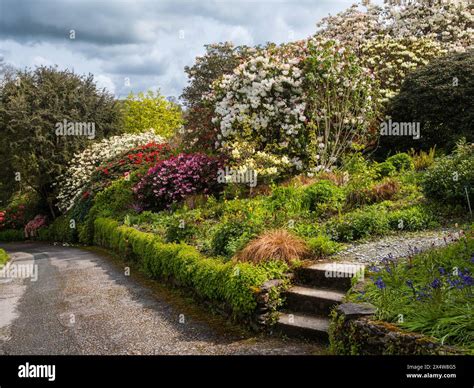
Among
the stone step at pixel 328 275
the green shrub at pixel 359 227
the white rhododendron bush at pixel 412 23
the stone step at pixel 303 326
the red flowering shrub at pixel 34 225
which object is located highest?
the white rhododendron bush at pixel 412 23

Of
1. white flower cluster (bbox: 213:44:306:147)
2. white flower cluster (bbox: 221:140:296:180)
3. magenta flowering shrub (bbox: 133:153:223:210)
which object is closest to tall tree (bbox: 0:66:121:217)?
magenta flowering shrub (bbox: 133:153:223:210)

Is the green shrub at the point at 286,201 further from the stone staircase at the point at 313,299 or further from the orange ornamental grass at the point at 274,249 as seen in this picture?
the stone staircase at the point at 313,299

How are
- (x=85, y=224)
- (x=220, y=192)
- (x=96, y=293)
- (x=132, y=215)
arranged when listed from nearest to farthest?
(x=96, y=293)
(x=220, y=192)
(x=132, y=215)
(x=85, y=224)

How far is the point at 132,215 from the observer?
14.4 metres

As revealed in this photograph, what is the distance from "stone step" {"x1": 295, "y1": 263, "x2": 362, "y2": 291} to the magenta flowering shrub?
7.04 m

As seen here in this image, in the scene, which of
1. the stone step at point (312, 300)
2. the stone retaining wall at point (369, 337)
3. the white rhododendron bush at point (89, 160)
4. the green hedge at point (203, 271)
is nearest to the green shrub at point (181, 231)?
the green hedge at point (203, 271)

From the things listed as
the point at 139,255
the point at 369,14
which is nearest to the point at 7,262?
the point at 139,255

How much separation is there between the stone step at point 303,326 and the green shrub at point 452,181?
3770mm

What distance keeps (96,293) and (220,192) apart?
182 inches

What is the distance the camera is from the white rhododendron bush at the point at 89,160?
21500 millimetres

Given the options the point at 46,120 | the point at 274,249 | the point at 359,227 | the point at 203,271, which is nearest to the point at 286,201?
the point at 359,227

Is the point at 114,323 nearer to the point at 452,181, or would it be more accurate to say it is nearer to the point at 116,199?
the point at 452,181
